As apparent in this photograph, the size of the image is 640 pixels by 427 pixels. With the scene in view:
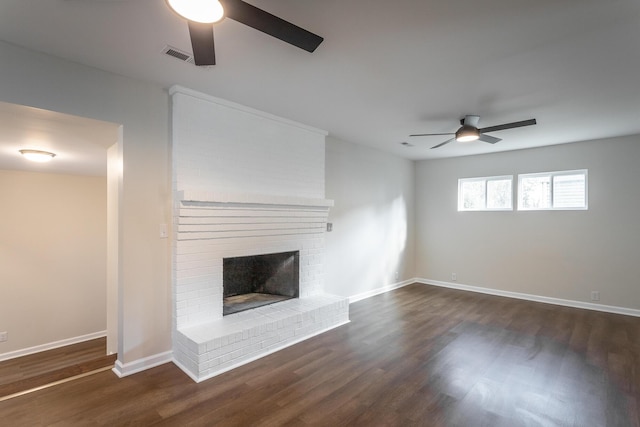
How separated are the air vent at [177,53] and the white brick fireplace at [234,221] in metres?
0.63

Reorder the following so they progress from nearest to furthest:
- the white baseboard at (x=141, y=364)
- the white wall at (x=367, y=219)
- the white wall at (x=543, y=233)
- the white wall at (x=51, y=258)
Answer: the white baseboard at (x=141, y=364), the white wall at (x=543, y=233), the white wall at (x=51, y=258), the white wall at (x=367, y=219)

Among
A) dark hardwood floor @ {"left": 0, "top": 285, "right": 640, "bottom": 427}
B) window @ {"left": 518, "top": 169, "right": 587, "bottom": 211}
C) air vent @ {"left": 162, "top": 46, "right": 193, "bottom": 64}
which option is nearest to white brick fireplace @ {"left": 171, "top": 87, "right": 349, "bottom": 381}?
dark hardwood floor @ {"left": 0, "top": 285, "right": 640, "bottom": 427}

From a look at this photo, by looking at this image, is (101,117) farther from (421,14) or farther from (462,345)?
(462,345)

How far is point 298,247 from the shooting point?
14.0 ft

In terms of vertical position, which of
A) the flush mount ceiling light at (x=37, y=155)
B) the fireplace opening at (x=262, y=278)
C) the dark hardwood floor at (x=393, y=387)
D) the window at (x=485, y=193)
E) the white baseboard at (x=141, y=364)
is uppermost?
the flush mount ceiling light at (x=37, y=155)

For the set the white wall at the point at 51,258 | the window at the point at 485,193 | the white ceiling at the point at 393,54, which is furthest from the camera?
the window at the point at 485,193

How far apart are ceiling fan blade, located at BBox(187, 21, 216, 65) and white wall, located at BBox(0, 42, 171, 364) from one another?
4.63 feet

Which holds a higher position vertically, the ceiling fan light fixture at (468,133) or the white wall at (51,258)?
the ceiling fan light fixture at (468,133)

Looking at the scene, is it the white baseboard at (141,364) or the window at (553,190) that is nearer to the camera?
the white baseboard at (141,364)

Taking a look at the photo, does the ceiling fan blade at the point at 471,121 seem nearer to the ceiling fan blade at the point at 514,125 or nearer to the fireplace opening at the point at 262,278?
the ceiling fan blade at the point at 514,125

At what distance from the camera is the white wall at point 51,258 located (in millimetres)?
4820

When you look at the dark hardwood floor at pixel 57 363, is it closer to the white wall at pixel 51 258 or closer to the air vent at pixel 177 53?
the white wall at pixel 51 258

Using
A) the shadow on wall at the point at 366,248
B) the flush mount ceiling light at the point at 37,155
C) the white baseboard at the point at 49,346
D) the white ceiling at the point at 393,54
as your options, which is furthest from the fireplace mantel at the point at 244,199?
the white baseboard at the point at 49,346

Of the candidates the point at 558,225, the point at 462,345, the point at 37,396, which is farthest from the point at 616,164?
the point at 37,396
